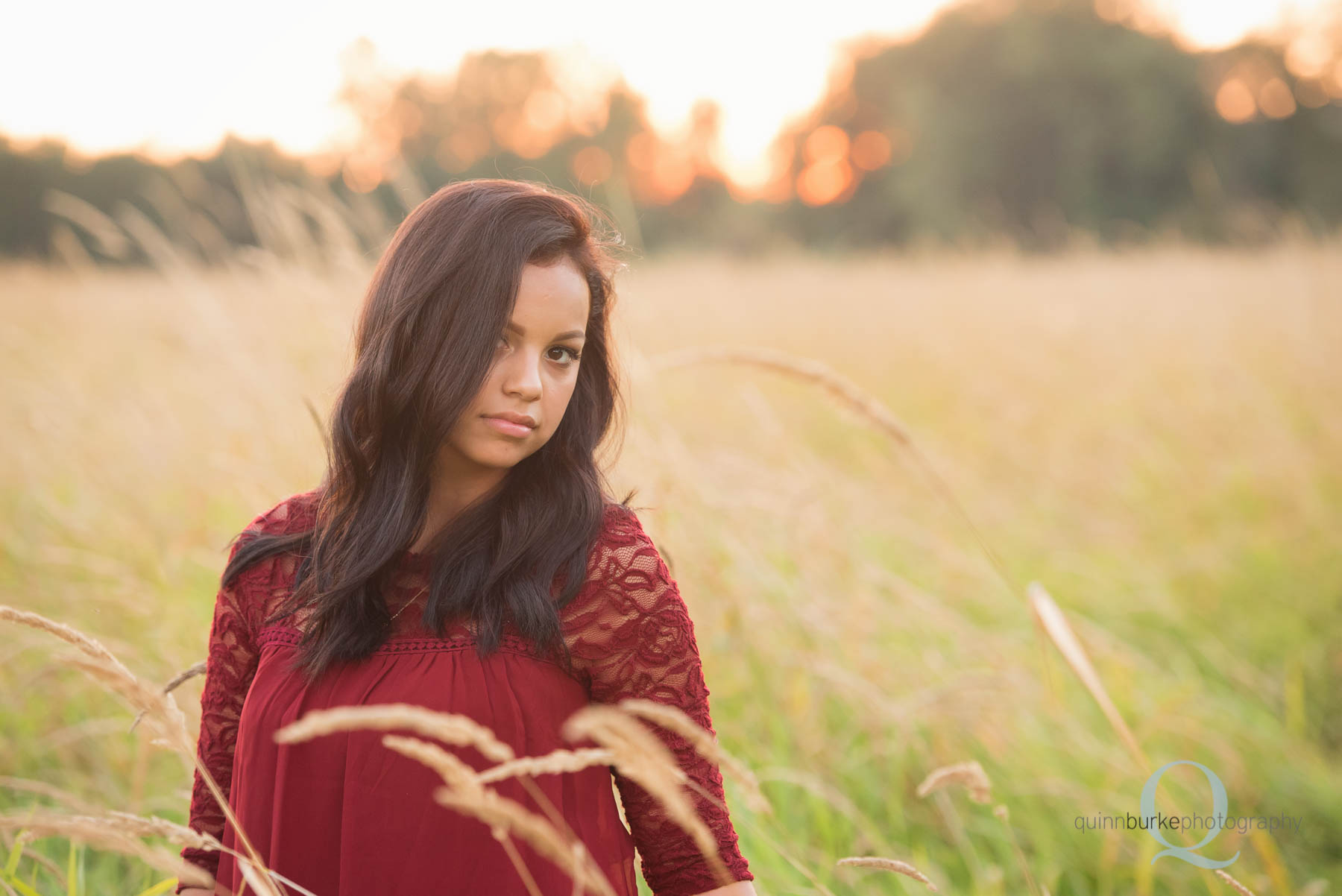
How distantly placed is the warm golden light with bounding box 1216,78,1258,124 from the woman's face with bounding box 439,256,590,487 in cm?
2264

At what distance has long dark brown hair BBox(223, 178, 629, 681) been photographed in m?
1.10

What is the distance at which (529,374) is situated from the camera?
112 cm

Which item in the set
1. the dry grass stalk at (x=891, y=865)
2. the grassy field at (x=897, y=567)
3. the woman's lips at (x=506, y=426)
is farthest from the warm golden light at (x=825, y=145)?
the dry grass stalk at (x=891, y=865)

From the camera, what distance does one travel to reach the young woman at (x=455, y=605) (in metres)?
1.05

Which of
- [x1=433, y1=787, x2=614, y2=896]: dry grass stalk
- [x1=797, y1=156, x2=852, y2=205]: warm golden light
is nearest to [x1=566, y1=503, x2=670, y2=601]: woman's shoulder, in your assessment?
[x1=433, y1=787, x2=614, y2=896]: dry grass stalk

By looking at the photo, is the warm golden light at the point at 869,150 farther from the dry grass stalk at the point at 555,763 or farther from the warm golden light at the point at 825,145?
the dry grass stalk at the point at 555,763

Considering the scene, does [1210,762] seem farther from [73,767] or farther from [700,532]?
[73,767]

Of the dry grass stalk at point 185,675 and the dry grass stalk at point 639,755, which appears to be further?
the dry grass stalk at point 185,675

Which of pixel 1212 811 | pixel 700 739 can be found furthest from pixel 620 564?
pixel 1212 811

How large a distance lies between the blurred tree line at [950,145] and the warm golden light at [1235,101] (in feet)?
0.15

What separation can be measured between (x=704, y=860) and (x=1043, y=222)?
2054cm

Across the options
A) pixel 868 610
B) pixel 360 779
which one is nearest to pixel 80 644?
pixel 360 779

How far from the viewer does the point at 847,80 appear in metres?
31.1

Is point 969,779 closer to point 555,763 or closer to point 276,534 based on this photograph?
point 555,763
